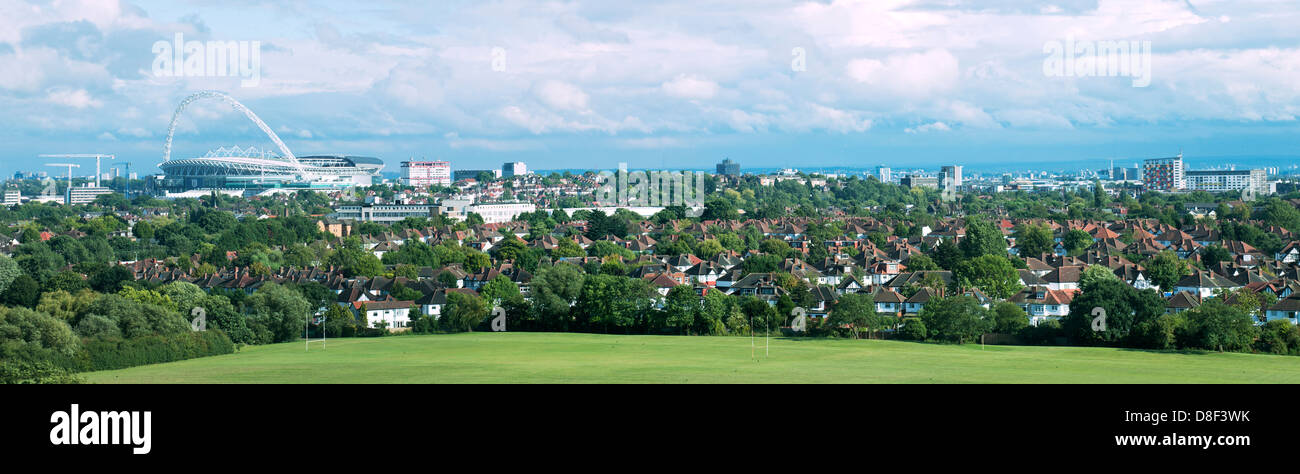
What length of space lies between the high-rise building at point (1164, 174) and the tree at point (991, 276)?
124 meters

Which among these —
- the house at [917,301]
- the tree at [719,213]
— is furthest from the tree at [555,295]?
the tree at [719,213]

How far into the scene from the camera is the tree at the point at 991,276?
3728 centimetres

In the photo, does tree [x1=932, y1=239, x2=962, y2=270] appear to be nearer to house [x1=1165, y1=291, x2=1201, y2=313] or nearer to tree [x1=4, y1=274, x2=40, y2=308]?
house [x1=1165, y1=291, x2=1201, y2=313]

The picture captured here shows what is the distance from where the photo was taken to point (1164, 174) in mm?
157500

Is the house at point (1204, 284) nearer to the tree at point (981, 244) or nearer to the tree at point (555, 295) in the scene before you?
the tree at point (981, 244)

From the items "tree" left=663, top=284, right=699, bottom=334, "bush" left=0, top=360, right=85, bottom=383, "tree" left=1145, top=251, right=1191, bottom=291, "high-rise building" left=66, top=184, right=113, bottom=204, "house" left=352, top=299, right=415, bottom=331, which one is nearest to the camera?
"bush" left=0, top=360, right=85, bottom=383

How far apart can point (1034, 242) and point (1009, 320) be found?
77.7ft

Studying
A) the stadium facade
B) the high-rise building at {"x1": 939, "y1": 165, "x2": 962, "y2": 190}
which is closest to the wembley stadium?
the stadium facade

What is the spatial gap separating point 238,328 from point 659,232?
133 feet

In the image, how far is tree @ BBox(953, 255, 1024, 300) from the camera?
37.3 metres

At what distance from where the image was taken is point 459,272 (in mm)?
45750

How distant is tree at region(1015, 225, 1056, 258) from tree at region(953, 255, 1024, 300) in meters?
9.57

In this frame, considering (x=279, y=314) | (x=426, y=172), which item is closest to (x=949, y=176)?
(x=426, y=172)
